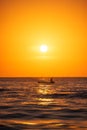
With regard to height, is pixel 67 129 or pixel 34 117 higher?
pixel 34 117

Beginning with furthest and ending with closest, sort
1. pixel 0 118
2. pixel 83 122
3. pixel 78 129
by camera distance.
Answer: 1. pixel 0 118
2. pixel 83 122
3. pixel 78 129

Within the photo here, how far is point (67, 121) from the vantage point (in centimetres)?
1847

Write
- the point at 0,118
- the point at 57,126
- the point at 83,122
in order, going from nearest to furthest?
the point at 57,126, the point at 83,122, the point at 0,118

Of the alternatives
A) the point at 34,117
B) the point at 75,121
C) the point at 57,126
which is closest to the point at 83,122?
the point at 75,121

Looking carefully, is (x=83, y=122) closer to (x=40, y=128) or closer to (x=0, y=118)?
(x=40, y=128)

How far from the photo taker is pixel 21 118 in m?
19.9

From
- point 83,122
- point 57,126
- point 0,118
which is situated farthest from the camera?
point 0,118

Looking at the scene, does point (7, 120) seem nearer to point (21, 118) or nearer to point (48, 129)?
point (21, 118)

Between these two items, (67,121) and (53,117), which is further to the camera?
(53,117)

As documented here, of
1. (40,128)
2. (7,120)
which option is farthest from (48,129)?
(7,120)

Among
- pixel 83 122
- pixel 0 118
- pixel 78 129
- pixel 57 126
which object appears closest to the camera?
pixel 78 129

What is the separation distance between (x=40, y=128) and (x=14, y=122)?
2.51 metres

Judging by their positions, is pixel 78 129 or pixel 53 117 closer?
pixel 78 129

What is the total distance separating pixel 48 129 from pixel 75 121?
2910 millimetres
